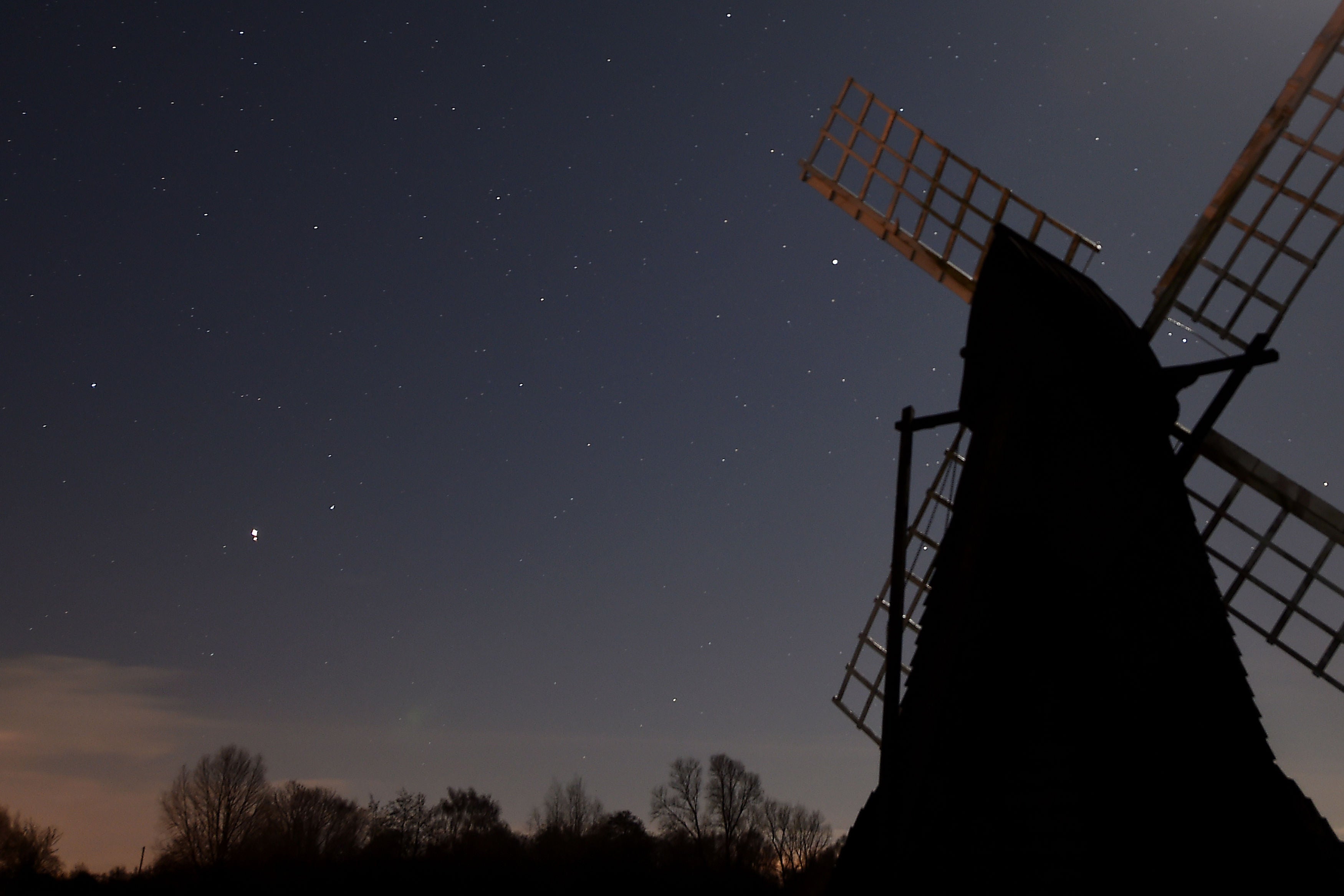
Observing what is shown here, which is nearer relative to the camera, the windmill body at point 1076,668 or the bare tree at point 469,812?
the windmill body at point 1076,668

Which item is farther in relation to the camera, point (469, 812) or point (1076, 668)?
point (469, 812)

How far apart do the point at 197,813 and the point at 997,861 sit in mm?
62075

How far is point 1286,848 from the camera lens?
6.44m

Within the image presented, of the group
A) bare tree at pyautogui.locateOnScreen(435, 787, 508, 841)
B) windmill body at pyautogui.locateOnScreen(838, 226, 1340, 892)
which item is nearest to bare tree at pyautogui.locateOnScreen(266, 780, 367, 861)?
bare tree at pyautogui.locateOnScreen(435, 787, 508, 841)

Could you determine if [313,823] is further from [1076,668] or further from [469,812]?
[1076,668]

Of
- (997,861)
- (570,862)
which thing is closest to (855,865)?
(997,861)

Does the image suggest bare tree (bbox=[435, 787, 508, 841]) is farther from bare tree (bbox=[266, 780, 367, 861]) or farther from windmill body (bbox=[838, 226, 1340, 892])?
windmill body (bbox=[838, 226, 1340, 892])

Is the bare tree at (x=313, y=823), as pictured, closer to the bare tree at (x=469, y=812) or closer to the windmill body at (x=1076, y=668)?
the bare tree at (x=469, y=812)

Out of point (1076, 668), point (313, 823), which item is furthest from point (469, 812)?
point (1076, 668)

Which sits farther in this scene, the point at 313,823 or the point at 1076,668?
the point at 313,823

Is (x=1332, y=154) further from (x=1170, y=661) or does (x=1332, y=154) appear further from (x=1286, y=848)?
(x=1286, y=848)

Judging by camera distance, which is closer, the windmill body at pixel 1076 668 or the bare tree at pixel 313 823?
the windmill body at pixel 1076 668

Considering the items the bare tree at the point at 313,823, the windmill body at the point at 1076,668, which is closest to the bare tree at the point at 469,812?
the bare tree at the point at 313,823

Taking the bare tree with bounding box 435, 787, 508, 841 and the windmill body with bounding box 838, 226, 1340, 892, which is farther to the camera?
the bare tree with bounding box 435, 787, 508, 841
